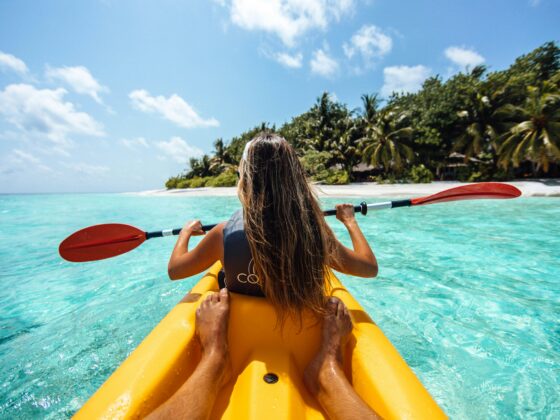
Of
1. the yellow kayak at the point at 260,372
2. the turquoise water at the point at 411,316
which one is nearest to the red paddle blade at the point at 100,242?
the turquoise water at the point at 411,316

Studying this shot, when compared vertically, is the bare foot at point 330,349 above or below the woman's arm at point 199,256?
below

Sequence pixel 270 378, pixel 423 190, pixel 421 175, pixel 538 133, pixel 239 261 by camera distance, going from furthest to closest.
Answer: pixel 421 175 < pixel 538 133 < pixel 423 190 < pixel 239 261 < pixel 270 378

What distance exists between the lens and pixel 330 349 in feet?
4.01

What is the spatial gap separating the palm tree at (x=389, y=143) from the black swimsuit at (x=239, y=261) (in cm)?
2343

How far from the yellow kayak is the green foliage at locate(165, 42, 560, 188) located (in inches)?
678

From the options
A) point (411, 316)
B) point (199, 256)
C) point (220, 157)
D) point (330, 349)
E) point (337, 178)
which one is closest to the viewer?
point (330, 349)

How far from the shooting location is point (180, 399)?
3.15 feet

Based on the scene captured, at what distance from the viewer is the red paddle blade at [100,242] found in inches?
110

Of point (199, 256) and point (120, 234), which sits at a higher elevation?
point (199, 256)

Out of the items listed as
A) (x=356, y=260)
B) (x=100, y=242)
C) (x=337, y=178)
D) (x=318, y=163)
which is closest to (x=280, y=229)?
(x=356, y=260)

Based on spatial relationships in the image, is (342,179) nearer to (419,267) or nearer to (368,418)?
(419,267)

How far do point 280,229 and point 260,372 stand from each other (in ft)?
1.98

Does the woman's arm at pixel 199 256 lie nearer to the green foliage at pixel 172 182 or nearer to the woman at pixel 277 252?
the woman at pixel 277 252

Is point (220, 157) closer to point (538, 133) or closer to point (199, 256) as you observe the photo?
point (538, 133)
